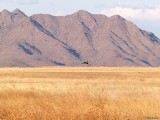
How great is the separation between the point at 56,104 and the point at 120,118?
4124 mm

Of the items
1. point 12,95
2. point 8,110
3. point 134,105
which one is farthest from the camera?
point 12,95

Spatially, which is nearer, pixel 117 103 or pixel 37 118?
pixel 37 118

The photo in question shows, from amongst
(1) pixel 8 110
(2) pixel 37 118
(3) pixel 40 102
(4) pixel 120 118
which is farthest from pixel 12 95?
(4) pixel 120 118

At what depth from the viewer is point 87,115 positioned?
15047 millimetres

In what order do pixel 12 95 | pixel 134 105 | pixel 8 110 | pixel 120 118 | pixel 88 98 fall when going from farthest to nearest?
pixel 12 95
pixel 88 98
pixel 134 105
pixel 8 110
pixel 120 118

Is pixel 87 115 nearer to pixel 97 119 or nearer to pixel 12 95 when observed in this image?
pixel 97 119

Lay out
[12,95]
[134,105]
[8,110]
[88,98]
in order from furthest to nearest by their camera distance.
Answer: [12,95] < [88,98] < [134,105] < [8,110]

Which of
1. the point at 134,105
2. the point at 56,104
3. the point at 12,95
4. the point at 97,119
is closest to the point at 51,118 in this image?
the point at 97,119

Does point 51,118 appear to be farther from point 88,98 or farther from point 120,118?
point 88,98

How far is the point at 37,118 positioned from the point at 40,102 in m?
3.27

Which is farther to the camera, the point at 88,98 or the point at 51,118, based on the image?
the point at 88,98

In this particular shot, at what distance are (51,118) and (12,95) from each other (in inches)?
278

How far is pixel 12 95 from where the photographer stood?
2166 centimetres

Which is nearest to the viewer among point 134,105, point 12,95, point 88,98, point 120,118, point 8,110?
point 120,118
